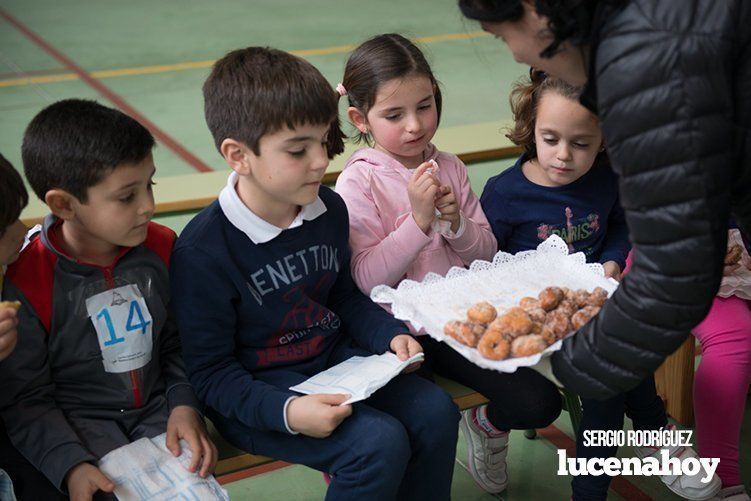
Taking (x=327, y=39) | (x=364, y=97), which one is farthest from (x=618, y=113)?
(x=327, y=39)

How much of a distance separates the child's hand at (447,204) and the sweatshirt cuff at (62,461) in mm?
902

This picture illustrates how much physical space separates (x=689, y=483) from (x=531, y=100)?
1.00 meters

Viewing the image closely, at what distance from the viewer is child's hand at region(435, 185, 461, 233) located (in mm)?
1987

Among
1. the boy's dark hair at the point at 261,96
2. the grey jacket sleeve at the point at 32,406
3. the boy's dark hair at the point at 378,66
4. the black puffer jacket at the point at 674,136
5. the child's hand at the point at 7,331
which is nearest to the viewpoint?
the black puffer jacket at the point at 674,136

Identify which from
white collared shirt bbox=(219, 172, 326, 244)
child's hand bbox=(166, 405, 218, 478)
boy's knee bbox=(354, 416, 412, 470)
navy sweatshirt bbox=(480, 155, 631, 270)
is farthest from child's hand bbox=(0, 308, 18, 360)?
navy sweatshirt bbox=(480, 155, 631, 270)

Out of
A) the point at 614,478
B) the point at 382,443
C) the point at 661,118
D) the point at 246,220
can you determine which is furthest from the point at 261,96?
the point at 614,478

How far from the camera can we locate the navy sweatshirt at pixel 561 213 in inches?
87.0

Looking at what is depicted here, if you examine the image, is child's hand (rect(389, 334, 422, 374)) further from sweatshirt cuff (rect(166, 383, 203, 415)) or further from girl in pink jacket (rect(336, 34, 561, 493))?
sweatshirt cuff (rect(166, 383, 203, 415))

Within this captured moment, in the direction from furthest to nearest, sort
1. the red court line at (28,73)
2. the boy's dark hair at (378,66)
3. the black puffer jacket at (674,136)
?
the red court line at (28,73) < the boy's dark hair at (378,66) < the black puffer jacket at (674,136)

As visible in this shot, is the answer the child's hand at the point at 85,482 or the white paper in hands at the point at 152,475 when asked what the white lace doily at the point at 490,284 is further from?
the child's hand at the point at 85,482

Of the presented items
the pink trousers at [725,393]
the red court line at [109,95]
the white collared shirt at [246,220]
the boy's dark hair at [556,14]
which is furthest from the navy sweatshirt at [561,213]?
the red court line at [109,95]

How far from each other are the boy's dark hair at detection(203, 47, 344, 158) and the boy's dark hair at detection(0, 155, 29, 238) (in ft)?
1.28

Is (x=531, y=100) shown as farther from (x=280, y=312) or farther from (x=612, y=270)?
(x=280, y=312)

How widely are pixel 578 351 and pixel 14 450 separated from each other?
42.9 inches
